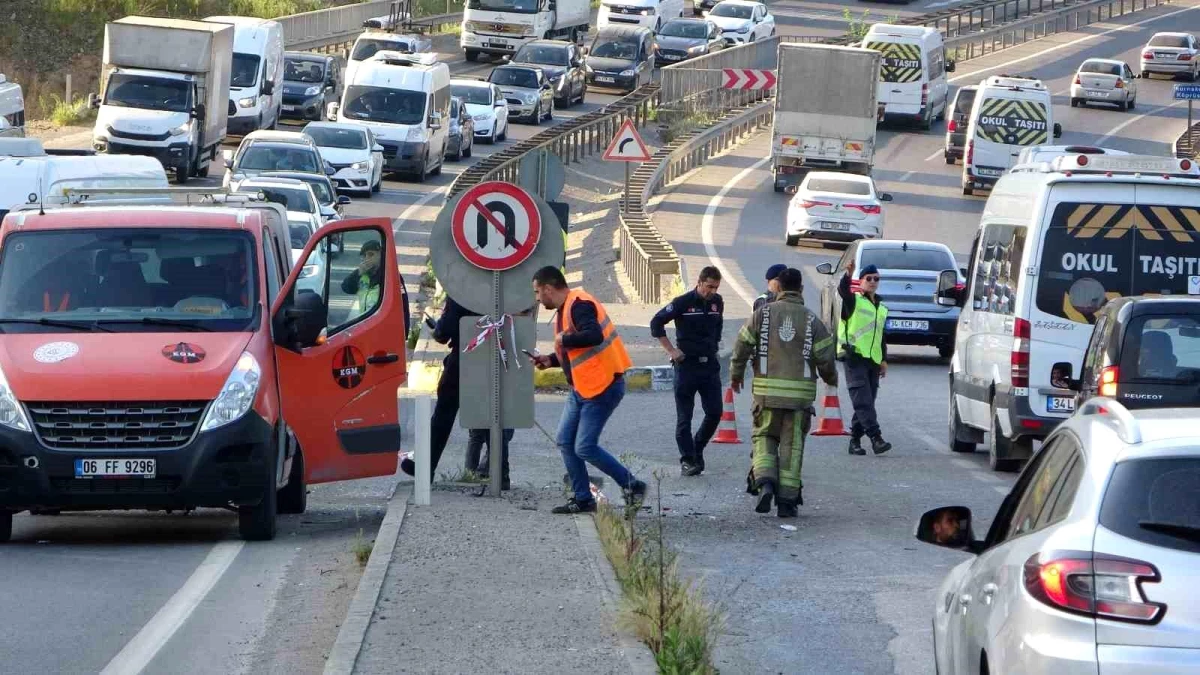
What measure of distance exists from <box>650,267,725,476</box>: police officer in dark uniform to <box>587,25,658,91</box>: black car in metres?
48.5

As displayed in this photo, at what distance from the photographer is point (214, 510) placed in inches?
533

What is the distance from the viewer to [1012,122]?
1802 inches

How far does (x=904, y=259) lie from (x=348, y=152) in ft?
53.8

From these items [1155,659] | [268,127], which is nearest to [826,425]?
[1155,659]

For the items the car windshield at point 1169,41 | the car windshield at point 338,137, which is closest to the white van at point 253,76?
the car windshield at point 338,137

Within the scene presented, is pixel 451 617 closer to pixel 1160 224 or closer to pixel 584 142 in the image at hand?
pixel 1160 224

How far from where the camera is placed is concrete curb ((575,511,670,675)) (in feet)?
25.2

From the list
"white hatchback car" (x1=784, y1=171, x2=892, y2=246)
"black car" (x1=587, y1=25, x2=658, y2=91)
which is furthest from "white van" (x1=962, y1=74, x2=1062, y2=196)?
"black car" (x1=587, y1=25, x2=658, y2=91)

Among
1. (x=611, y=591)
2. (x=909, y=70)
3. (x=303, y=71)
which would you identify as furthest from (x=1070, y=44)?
(x=611, y=591)

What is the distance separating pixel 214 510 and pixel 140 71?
28978 mm

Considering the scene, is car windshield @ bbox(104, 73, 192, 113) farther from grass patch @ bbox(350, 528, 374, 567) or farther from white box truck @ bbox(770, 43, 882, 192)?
grass patch @ bbox(350, 528, 374, 567)

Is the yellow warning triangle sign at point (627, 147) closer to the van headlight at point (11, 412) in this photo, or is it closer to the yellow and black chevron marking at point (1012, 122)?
the yellow and black chevron marking at point (1012, 122)

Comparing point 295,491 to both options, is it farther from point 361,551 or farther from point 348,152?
point 348,152

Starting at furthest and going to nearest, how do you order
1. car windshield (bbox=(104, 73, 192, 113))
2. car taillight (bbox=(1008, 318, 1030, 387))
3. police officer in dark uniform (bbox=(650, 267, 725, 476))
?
car windshield (bbox=(104, 73, 192, 113)), police officer in dark uniform (bbox=(650, 267, 725, 476)), car taillight (bbox=(1008, 318, 1030, 387))
